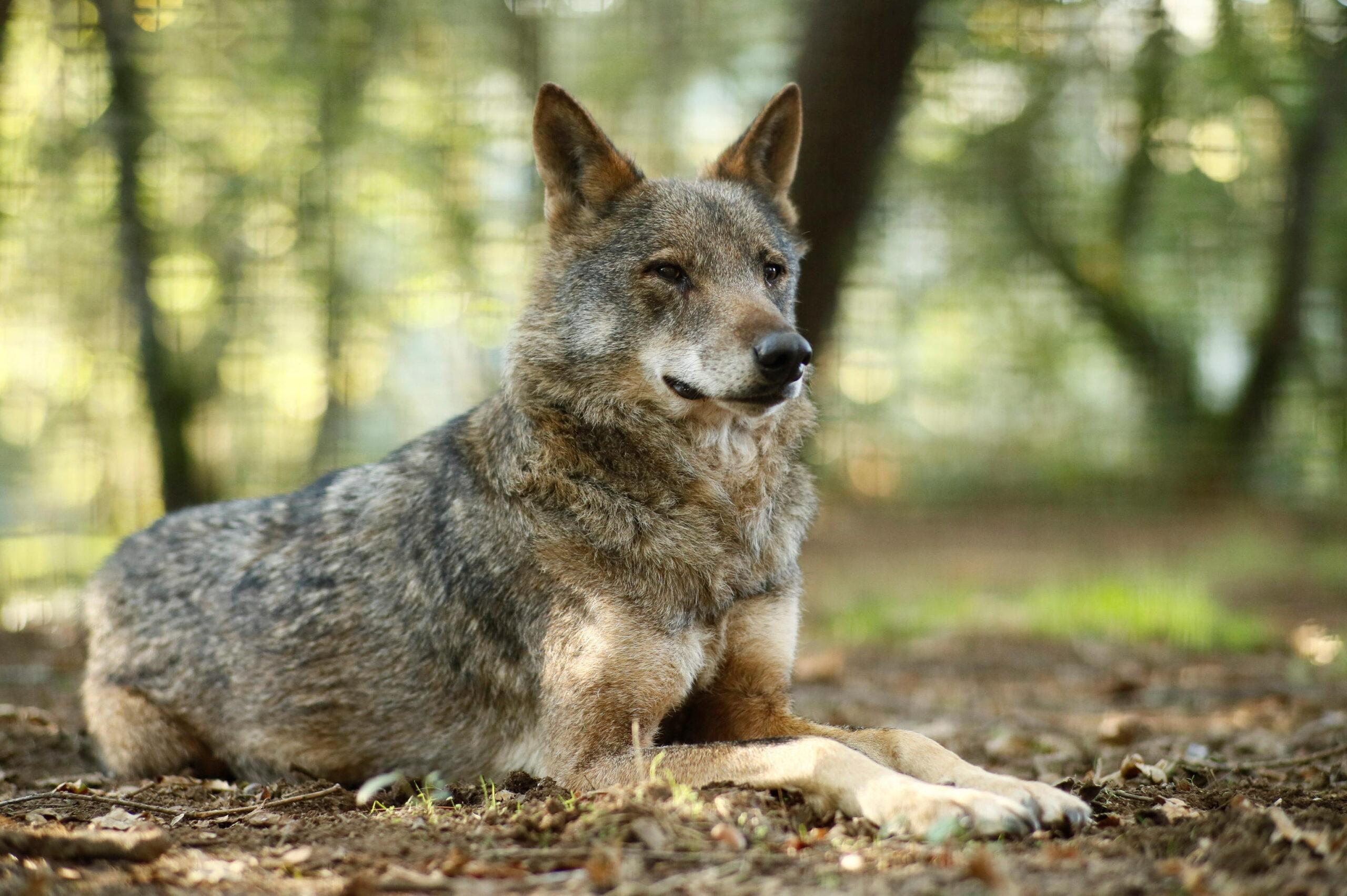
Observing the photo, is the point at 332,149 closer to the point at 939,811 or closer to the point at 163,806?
the point at 163,806

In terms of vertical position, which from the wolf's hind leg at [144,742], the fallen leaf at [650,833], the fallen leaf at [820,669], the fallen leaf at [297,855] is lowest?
the fallen leaf at [820,669]

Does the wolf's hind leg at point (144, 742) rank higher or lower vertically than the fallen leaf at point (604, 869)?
lower

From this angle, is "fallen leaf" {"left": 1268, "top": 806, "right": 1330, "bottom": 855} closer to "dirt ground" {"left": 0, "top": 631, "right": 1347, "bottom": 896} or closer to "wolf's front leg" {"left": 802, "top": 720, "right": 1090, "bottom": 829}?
"dirt ground" {"left": 0, "top": 631, "right": 1347, "bottom": 896}

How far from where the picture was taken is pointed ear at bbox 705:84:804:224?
4414 mm

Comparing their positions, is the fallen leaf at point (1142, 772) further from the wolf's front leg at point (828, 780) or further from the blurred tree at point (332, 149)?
the blurred tree at point (332, 149)

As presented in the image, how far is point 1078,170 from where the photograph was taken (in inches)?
476

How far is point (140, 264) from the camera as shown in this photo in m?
9.21

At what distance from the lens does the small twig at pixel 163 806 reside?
3.31m

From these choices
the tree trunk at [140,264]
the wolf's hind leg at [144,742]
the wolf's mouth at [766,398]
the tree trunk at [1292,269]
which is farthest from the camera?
the tree trunk at [1292,269]

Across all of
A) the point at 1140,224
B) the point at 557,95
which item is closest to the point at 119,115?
the point at 557,95

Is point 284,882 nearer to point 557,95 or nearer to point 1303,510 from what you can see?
point 557,95

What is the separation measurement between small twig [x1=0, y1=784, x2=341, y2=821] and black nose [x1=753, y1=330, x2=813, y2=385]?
2.04m

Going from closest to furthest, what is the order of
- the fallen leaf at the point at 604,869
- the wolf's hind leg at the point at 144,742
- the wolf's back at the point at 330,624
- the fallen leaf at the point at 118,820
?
the fallen leaf at the point at 604,869
the fallen leaf at the point at 118,820
the wolf's back at the point at 330,624
the wolf's hind leg at the point at 144,742

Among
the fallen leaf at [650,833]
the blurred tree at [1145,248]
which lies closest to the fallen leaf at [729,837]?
the fallen leaf at [650,833]
